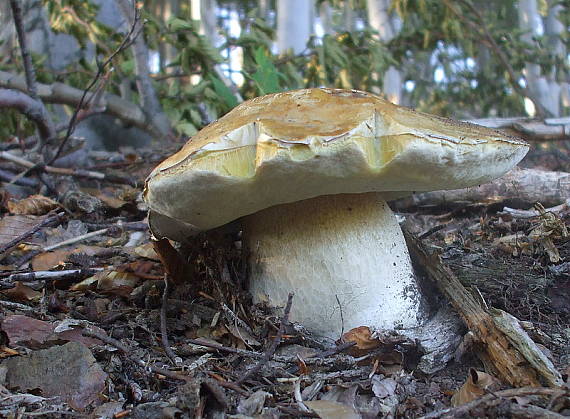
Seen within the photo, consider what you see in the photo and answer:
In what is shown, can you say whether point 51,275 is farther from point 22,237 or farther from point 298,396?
point 298,396

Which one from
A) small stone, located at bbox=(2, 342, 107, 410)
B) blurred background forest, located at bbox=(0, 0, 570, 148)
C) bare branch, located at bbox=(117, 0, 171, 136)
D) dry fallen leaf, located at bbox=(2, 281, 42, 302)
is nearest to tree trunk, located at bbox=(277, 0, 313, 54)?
blurred background forest, located at bbox=(0, 0, 570, 148)

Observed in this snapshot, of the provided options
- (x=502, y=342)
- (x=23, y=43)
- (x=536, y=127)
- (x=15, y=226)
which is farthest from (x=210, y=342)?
(x=536, y=127)

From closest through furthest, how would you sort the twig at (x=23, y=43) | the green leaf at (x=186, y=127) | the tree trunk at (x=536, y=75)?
the twig at (x=23, y=43), the green leaf at (x=186, y=127), the tree trunk at (x=536, y=75)

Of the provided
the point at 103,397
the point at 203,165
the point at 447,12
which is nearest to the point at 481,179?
the point at 203,165

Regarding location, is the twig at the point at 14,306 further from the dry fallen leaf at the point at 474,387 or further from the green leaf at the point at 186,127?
the green leaf at the point at 186,127

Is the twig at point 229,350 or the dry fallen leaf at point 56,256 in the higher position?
the dry fallen leaf at point 56,256

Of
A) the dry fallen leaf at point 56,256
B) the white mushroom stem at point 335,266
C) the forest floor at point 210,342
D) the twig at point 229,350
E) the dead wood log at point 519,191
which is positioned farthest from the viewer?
the dead wood log at point 519,191

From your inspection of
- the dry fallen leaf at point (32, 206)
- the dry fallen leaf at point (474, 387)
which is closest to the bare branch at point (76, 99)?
the dry fallen leaf at point (32, 206)

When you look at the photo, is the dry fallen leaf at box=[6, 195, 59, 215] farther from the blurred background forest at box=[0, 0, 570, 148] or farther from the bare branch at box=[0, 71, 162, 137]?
the bare branch at box=[0, 71, 162, 137]
